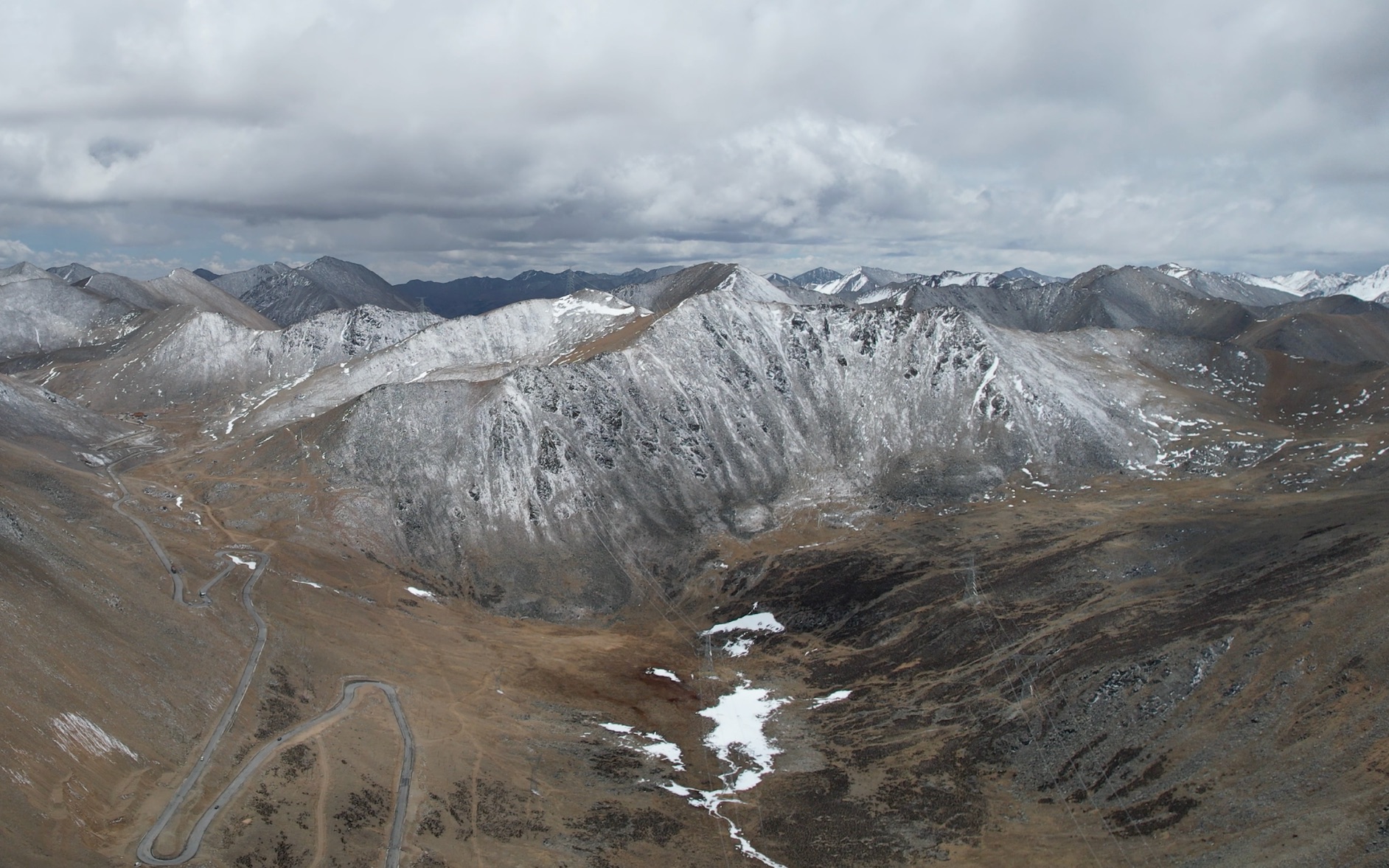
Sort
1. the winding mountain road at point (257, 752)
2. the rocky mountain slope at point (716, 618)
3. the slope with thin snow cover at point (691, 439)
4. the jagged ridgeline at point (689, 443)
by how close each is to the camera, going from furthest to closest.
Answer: the slope with thin snow cover at point (691, 439)
the jagged ridgeline at point (689, 443)
the rocky mountain slope at point (716, 618)
the winding mountain road at point (257, 752)

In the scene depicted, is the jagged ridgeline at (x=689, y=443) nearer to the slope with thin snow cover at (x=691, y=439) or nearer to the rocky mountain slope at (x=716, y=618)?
the slope with thin snow cover at (x=691, y=439)

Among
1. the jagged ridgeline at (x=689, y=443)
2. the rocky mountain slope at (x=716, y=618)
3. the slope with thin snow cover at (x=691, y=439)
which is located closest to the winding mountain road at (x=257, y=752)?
the rocky mountain slope at (x=716, y=618)

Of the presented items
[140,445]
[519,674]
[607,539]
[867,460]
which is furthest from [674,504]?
[140,445]

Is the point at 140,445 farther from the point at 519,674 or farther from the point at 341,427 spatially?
the point at 519,674

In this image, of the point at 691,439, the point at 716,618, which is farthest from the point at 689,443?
the point at 716,618

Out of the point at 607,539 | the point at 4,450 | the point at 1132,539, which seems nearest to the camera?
the point at 1132,539

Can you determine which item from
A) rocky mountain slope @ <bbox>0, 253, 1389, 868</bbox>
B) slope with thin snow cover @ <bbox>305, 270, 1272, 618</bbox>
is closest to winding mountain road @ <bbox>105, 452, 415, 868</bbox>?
rocky mountain slope @ <bbox>0, 253, 1389, 868</bbox>

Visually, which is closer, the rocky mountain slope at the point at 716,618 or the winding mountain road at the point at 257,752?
the winding mountain road at the point at 257,752

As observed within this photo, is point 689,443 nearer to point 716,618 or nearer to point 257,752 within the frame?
point 716,618
